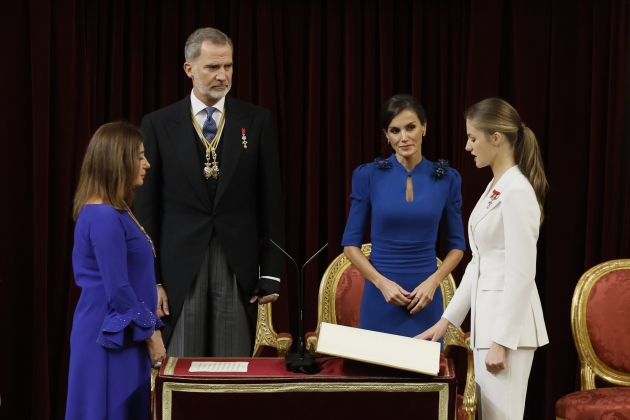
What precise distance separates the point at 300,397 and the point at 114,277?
2.41ft

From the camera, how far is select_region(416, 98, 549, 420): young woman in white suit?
2.32m

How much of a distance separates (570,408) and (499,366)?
100cm

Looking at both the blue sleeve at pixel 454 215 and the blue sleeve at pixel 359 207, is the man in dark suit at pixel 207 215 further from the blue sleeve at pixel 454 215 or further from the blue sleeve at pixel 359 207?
the blue sleeve at pixel 454 215

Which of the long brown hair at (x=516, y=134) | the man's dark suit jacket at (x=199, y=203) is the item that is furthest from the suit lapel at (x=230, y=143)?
→ the long brown hair at (x=516, y=134)

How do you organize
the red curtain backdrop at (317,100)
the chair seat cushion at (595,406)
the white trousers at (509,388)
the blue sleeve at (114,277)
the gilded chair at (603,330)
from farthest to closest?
the red curtain backdrop at (317,100) → the gilded chair at (603,330) → the chair seat cushion at (595,406) → the blue sleeve at (114,277) → the white trousers at (509,388)

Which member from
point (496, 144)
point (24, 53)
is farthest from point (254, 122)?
point (24, 53)

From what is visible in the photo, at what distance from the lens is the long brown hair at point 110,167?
2598 mm

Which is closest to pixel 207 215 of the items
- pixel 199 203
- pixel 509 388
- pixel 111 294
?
pixel 199 203

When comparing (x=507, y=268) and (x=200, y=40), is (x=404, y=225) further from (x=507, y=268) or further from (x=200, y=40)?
(x=200, y=40)

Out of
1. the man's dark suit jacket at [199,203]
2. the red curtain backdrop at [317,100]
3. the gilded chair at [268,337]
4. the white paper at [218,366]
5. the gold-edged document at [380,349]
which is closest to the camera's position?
the gold-edged document at [380,349]

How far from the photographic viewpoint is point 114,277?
250 cm

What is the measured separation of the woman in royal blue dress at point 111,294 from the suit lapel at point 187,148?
34cm

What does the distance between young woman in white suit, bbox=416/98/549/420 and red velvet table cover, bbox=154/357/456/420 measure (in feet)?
0.87

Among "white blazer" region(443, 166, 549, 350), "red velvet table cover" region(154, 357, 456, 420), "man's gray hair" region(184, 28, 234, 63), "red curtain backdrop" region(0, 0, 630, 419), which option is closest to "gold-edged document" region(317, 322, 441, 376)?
"red velvet table cover" region(154, 357, 456, 420)
